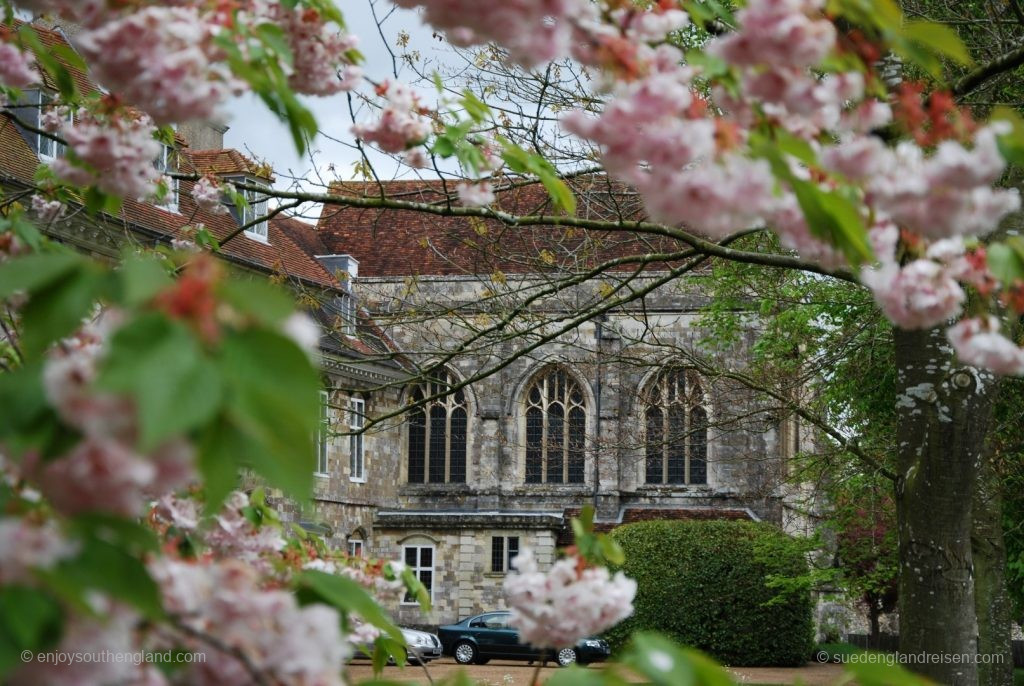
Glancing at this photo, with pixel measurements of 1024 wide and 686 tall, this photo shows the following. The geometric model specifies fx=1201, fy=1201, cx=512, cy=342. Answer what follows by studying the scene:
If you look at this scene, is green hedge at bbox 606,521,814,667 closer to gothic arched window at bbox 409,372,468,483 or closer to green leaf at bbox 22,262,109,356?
gothic arched window at bbox 409,372,468,483

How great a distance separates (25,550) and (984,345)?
1.86 meters

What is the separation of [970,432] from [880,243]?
4.12 metres

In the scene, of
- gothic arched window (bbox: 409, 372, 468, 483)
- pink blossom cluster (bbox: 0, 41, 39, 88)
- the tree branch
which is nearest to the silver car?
gothic arched window (bbox: 409, 372, 468, 483)

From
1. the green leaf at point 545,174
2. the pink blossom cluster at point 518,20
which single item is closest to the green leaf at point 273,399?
the pink blossom cluster at point 518,20

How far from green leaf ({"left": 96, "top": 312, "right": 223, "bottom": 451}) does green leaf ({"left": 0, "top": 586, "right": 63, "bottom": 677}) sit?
316mm

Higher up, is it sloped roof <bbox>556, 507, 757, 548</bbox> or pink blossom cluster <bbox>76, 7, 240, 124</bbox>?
pink blossom cluster <bbox>76, 7, 240, 124</bbox>

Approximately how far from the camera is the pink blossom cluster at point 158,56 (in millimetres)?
2010

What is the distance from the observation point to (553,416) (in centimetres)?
3478

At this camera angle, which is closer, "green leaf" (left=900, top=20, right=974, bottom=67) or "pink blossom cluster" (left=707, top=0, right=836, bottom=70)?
"pink blossom cluster" (left=707, top=0, right=836, bottom=70)

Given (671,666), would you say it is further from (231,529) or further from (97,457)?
(231,529)

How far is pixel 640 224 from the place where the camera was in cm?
641

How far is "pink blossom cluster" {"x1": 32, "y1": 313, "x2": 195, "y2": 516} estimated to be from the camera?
1.33 meters

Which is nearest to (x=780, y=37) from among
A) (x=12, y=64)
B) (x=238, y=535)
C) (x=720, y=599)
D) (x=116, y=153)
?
(x=116, y=153)

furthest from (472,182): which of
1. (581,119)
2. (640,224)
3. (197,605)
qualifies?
(197,605)
